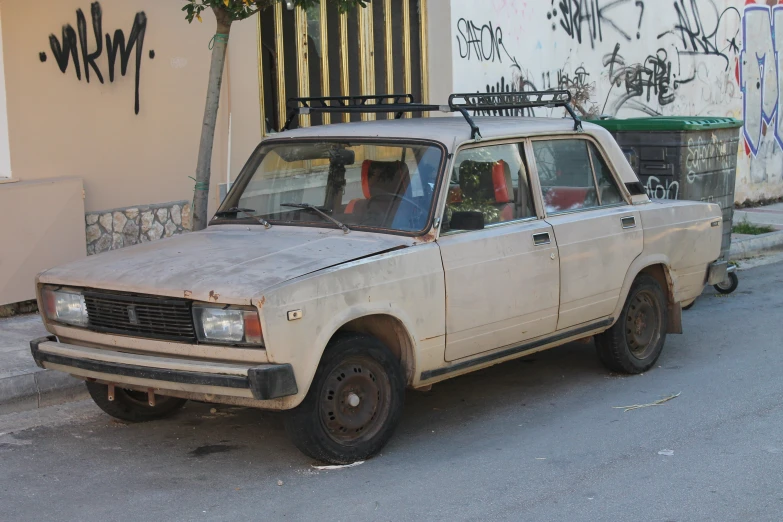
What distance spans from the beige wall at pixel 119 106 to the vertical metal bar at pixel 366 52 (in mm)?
1850

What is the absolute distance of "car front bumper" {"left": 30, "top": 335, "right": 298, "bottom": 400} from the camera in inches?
183

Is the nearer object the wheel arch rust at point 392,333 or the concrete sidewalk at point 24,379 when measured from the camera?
the wheel arch rust at point 392,333

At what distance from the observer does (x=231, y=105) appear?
1020cm

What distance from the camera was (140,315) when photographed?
5.00 metres

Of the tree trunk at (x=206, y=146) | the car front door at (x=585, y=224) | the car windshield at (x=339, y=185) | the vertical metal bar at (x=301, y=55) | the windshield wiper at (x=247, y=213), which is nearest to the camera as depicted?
the car windshield at (x=339, y=185)

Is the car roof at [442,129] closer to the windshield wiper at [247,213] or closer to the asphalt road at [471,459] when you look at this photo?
the windshield wiper at [247,213]

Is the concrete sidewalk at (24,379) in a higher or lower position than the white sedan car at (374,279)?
lower

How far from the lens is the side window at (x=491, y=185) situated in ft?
18.9

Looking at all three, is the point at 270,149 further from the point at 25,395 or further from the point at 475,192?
the point at 25,395

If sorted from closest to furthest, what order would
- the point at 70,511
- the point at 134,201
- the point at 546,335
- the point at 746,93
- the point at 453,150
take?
the point at 70,511 < the point at 453,150 < the point at 546,335 < the point at 134,201 < the point at 746,93

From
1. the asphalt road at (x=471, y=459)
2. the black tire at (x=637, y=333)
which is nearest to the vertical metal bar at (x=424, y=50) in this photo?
the black tire at (x=637, y=333)

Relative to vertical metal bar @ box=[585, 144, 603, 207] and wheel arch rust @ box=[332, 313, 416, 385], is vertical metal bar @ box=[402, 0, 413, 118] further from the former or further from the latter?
wheel arch rust @ box=[332, 313, 416, 385]

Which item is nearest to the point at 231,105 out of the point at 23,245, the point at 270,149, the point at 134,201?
the point at 134,201

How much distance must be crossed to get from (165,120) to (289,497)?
5.63 m
